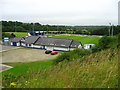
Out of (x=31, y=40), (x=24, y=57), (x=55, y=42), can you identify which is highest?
(x=31, y=40)

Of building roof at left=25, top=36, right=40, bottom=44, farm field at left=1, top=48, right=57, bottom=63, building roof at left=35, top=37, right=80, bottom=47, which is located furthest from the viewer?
building roof at left=25, top=36, right=40, bottom=44

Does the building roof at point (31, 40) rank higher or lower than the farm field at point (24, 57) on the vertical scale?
higher

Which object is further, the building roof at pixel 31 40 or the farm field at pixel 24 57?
the building roof at pixel 31 40

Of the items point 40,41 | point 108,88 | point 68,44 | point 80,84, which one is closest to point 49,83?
point 80,84

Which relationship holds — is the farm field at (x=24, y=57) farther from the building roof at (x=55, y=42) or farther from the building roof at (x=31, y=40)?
the building roof at (x=31, y=40)

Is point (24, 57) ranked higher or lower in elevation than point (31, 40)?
lower

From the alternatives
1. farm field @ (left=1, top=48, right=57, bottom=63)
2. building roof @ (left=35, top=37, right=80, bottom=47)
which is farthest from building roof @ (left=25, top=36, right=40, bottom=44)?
farm field @ (left=1, top=48, right=57, bottom=63)

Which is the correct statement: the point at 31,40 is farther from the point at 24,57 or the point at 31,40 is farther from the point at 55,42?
the point at 24,57

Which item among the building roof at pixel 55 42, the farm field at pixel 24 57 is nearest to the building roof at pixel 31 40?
the building roof at pixel 55 42

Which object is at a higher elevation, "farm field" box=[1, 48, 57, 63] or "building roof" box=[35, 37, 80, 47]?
"building roof" box=[35, 37, 80, 47]

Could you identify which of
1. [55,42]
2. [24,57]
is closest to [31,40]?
[55,42]

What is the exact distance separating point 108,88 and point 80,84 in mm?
515

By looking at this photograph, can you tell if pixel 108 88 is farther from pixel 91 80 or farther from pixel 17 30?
pixel 17 30

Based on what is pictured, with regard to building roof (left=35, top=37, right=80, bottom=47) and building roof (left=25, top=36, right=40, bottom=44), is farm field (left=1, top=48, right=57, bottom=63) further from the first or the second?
building roof (left=25, top=36, right=40, bottom=44)
